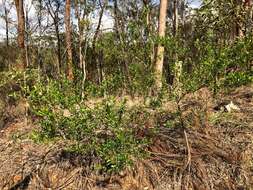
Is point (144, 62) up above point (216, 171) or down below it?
above

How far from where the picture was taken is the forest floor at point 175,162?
557cm

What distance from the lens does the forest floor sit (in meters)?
5.57

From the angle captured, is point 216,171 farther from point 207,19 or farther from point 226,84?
point 207,19

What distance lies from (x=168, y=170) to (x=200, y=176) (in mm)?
500

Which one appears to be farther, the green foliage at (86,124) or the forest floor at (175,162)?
the forest floor at (175,162)

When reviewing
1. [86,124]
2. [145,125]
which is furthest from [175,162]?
[86,124]

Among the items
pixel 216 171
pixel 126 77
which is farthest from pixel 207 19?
pixel 216 171

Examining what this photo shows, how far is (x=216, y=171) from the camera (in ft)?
18.5

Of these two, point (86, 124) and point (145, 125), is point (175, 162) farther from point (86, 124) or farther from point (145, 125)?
point (86, 124)

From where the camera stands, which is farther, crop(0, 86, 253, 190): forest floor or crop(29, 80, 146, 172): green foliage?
crop(0, 86, 253, 190): forest floor

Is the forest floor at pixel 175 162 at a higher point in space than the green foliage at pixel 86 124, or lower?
lower

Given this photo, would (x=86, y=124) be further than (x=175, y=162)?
No

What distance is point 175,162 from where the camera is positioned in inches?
228

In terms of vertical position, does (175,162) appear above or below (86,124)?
below
